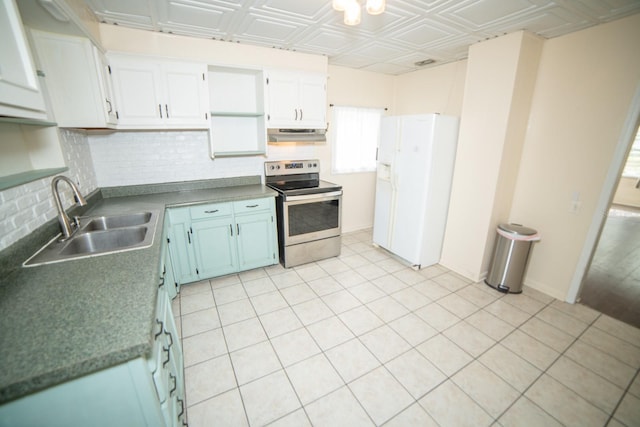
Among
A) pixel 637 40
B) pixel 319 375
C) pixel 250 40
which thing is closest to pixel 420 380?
pixel 319 375

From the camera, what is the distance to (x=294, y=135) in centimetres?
315

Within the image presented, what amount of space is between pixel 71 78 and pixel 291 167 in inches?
86.5

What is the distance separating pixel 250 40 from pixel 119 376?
3102 mm

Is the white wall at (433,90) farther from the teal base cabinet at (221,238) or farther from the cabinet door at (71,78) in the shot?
the cabinet door at (71,78)

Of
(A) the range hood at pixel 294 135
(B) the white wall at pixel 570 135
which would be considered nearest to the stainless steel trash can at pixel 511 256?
(B) the white wall at pixel 570 135

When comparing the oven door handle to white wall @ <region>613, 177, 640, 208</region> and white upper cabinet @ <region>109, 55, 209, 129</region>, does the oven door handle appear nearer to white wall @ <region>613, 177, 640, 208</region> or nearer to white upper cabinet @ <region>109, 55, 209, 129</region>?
white upper cabinet @ <region>109, 55, 209, 129</region>

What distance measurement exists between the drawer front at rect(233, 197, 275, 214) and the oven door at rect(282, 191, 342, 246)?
174 mm

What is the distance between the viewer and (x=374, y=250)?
3824 mm

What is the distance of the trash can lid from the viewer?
265 centimetres

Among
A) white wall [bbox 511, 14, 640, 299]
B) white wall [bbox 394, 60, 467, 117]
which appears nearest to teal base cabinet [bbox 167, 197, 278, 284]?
white wall [bbox 394, 60, 467, 117]

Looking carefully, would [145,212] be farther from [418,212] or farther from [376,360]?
[418,212]

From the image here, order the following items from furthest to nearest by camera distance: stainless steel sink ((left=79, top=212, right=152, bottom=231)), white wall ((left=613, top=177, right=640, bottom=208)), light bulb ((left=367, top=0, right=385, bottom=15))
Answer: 1. white wall ((left=613, top=177, right=640, bottom=208))
2. stainless steel sink ((left=79, top=212, right=152, bottom=231))
3. light bulb ((left=367, top=0, right=385, bottom=15))

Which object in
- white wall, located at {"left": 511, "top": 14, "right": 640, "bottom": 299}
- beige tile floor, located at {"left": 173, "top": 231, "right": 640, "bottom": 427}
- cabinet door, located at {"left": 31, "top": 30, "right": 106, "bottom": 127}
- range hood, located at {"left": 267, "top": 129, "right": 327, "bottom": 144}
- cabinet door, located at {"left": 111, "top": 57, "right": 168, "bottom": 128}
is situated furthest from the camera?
range hood, located at {"left": 267, "top": 129, "right": 327, "bottom": 144}

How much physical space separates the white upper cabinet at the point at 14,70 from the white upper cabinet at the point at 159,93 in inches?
53.6
